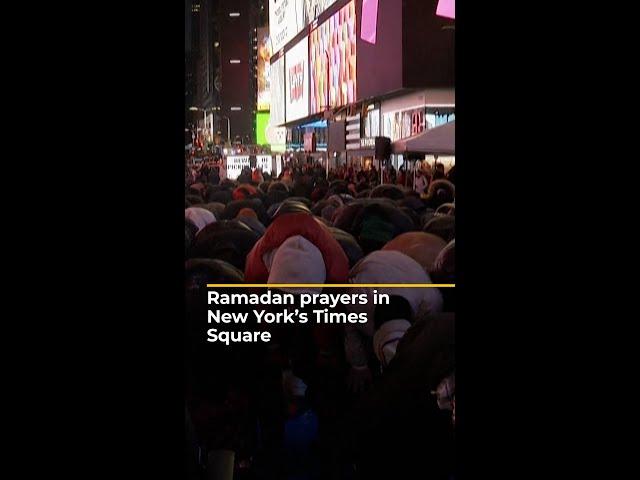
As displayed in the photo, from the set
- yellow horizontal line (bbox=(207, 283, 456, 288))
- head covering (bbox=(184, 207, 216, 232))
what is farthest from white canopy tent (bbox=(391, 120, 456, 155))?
head covering (bbox=(184, 207, 216, 232))

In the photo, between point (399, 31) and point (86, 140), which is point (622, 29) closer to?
point (399, 31)

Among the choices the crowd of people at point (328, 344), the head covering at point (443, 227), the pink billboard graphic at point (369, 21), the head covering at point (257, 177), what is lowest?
the crowd of people at point (328, 344)

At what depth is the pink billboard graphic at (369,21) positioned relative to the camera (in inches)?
116

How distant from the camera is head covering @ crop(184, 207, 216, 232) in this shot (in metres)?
2.89

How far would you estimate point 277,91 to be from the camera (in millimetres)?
3199

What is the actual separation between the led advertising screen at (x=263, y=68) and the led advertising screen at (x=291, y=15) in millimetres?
37

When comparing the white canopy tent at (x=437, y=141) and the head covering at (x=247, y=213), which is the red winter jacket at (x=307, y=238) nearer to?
the head covering at (x=247, y=213)

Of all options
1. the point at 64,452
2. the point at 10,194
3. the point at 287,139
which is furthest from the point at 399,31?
the point at 64,452

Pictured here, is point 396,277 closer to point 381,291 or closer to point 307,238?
point 381,291

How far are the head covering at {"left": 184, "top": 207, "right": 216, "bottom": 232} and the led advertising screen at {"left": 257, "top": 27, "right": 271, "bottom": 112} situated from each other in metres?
0.47

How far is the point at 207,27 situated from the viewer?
299cm

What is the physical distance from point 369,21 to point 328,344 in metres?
1.13

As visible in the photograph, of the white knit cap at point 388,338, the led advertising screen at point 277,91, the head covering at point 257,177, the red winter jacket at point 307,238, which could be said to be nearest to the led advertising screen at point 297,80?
the led advertising screen at point 277,91

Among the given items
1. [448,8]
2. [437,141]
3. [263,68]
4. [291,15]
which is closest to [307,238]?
[437,141]
